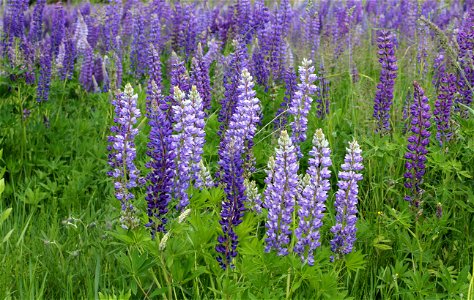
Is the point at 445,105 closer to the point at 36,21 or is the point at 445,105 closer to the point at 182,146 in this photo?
the point at 182,146

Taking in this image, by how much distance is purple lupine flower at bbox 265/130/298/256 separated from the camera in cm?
267

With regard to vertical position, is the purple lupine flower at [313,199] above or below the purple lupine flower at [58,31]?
above

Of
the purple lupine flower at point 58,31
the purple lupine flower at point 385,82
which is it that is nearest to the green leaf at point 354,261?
the purple lupine flower at point 385,82

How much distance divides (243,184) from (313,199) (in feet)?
1.03

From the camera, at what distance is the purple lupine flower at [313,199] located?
2756mm

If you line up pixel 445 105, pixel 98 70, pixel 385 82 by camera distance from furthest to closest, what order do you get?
pixel 98 70 → pixel 385 82 → pixel 445 105

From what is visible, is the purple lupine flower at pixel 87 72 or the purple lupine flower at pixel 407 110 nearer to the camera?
the purple lupine flower at pixel 407 110

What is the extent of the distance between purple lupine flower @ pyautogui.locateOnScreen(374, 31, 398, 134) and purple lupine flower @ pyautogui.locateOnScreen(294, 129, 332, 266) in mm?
1286

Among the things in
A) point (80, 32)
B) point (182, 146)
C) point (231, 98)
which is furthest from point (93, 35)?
point (182, 146)

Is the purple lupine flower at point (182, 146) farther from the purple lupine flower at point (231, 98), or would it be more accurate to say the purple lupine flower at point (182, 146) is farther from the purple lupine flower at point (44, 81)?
the purple lupine flower at point (44, 81)

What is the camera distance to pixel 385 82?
398cm

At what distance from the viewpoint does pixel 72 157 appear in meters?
4.71

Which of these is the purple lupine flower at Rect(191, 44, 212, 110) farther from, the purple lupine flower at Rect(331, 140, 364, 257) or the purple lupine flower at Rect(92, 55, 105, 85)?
the purple lupine flower at Rect(92, 55, 105, 85)

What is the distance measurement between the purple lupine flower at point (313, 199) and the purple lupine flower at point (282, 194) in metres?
0.07
